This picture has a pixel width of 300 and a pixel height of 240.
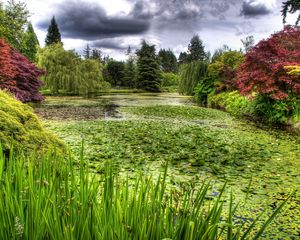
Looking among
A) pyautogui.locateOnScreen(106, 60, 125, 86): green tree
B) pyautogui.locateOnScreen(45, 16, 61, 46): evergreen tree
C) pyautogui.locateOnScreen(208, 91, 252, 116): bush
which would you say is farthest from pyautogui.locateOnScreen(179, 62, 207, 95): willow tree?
pyautogui.locateOnScreen(45, 16, 61, 46): evergreen tree

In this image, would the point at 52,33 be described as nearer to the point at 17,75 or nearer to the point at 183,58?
the point at 183,58

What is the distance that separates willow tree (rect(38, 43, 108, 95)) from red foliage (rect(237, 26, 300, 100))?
719 inches

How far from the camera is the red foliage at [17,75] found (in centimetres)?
1211

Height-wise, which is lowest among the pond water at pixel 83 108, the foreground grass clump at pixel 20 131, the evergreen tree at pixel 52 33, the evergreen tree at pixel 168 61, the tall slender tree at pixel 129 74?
the pond water at pixel 83 108

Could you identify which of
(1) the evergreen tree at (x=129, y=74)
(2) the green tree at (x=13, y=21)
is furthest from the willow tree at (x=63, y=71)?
(1) the evergreen tree at (x=129, y=74)

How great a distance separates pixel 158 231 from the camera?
1265 mm

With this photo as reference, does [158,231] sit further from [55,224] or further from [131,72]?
[131,72]

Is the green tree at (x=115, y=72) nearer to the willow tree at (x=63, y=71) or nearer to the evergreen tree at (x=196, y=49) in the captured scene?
the evergreen tree at (x=196, y=49)

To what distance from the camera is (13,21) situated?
1805 cm

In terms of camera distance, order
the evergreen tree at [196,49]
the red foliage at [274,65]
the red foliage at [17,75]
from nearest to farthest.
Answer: the red foliage at [274,65] < the red foliage at [17,75] < the evergreen tree at [196,49]

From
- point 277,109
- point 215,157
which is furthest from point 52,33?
point 215,157

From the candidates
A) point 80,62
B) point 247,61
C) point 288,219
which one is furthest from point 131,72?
point 288,219

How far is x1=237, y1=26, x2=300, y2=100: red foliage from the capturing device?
9.59 meters

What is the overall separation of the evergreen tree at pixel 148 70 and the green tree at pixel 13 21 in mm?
22836
